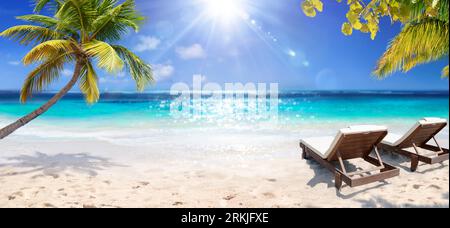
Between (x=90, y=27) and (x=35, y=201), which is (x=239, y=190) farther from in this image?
(x=90, y=27)

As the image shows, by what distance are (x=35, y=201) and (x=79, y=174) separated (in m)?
1.20

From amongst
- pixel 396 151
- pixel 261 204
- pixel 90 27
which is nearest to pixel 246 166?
pixel 261 204

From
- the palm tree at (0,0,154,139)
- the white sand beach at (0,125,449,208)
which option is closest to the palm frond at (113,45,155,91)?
the palm tree at (0,0,154,139)

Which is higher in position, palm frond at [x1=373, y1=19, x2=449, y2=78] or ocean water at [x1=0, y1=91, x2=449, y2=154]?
palm frond at [x1=373, y1=19, x2=449, y2=78]

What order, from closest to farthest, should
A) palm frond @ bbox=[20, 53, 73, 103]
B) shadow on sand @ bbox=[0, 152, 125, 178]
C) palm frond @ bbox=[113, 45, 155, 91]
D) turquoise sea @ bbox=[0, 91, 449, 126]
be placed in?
shadow on sand @ bbox=[0, 152, 125, 178] → palm frond @ bbox=[20, 53, 73, 103] → palm frond @ bbox=[113, 45, 155, 91] → turquoise sea @ bbox=[0, 91, 449, 126]

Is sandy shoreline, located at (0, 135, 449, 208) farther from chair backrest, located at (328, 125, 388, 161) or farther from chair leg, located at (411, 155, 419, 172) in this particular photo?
chair backrest, located at (328, 125, 388, 161)

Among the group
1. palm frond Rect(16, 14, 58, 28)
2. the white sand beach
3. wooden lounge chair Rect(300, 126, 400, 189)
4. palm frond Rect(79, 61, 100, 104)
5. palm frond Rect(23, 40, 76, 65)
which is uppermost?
palm frond Rect(16, 14, 58, 28)

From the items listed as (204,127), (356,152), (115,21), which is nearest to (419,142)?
(356,152)

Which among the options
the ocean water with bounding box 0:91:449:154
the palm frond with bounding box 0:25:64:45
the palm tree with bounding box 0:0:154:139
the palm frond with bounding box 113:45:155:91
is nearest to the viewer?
the palm tree with bounding box 0:0:154:139

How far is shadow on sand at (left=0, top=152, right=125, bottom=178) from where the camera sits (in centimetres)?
470

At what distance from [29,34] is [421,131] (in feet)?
25.5
